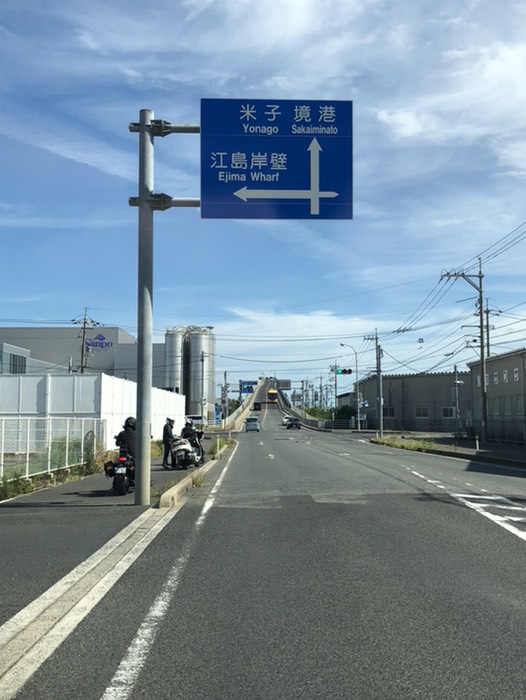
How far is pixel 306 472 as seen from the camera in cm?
2097

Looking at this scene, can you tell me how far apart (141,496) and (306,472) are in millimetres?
8933

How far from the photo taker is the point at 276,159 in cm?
1336

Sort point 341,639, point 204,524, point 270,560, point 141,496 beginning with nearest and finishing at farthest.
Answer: point 341,639 → point 270,560 → point 204,524 → point 141,496

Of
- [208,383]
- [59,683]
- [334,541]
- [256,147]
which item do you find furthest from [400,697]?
[208,383]

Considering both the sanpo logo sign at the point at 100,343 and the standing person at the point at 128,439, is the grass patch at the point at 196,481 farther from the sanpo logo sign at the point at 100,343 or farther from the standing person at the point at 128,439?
the sanpo logo sign at the point at 100,343

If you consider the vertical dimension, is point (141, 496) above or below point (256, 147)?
below

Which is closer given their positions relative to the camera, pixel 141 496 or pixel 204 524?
pixel 204 524

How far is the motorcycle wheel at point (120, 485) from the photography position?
14.6 m

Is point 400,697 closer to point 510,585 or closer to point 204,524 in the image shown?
point 510,585

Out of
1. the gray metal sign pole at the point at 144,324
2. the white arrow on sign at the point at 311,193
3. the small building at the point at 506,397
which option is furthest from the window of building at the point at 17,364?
the white arrow on sign at the point at 311,193

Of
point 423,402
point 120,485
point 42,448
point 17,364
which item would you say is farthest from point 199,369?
point 120,485

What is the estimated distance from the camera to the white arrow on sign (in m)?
13.3

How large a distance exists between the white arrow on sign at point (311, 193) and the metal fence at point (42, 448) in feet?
25.3

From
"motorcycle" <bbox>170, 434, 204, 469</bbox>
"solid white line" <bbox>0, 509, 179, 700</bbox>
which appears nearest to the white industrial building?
"motorcycle" <bbox>170, 434, 204, 469</bbox>
